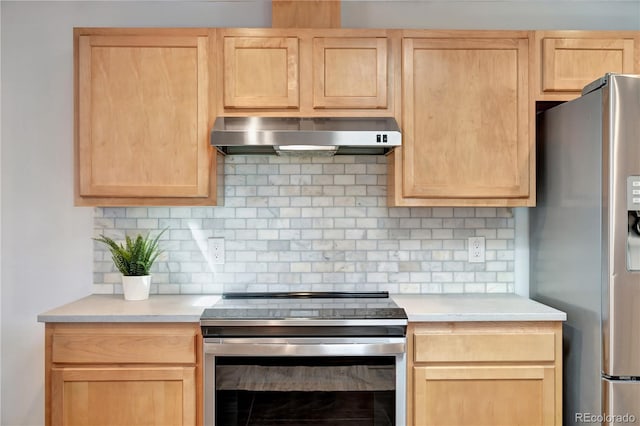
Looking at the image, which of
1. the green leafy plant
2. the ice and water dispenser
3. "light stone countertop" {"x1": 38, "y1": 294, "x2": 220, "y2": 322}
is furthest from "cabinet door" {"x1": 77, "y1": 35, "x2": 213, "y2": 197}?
the ice and water dispenser

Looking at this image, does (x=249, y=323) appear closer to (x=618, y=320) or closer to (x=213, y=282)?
(x=213, y=282)

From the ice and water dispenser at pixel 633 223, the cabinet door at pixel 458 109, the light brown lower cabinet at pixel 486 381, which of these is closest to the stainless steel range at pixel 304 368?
the light brown lower cabinet at pixel 486 381

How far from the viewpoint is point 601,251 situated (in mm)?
1948

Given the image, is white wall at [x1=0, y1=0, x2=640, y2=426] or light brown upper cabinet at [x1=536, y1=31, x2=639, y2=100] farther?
white wall at [x1=0, y1=0, x2=640, y2=426]

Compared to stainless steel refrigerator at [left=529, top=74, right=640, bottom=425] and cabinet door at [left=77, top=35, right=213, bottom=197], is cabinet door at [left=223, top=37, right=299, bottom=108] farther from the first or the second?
stainless steel refrigerator at [left=529, top=74, right=640, bottom=425]

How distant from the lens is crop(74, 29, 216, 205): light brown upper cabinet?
2295 mm

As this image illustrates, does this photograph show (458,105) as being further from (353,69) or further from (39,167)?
(39,167)

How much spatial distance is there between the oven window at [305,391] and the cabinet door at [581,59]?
1.52 meters

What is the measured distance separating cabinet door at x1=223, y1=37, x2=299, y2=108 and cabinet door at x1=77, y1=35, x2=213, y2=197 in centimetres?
12

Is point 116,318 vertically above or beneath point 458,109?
beneath

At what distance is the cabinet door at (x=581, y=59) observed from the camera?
2.34 metres

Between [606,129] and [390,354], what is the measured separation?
4.06 ft

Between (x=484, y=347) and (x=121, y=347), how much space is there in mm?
1529

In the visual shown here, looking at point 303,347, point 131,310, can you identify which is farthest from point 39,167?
point 303,347
